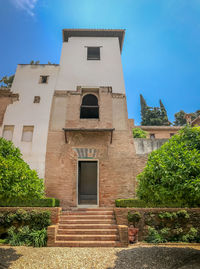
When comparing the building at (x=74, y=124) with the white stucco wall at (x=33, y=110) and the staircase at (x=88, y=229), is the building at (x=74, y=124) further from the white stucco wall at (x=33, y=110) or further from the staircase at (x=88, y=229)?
the staircase at (x=88, y=229)

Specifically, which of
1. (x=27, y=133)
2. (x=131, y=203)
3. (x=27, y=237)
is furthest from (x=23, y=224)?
(x=27, y=133)

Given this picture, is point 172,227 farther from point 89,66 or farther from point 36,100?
point 89,66

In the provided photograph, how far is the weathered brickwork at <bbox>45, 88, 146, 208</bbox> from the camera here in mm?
9289

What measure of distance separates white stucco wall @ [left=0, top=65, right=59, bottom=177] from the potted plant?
526 centimetres

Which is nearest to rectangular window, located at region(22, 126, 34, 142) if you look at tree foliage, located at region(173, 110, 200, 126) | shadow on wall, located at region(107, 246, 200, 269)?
shadow on wall, located at region(107, 246, 200, 269)

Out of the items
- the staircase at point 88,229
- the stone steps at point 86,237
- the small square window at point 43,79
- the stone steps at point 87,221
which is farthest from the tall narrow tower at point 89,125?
the stone steps at point 86,237

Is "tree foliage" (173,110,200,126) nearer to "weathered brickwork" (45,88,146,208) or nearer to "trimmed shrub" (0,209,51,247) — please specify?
"weathered brickwork" (45,88,146,208)

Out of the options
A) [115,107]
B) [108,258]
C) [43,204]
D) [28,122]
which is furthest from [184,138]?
[28,122]

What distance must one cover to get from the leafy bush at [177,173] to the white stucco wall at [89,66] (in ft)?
26.6

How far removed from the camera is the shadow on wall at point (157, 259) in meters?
4.20

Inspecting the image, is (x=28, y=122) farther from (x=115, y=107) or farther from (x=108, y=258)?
(x=108, y=258)

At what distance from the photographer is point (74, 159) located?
9836mm

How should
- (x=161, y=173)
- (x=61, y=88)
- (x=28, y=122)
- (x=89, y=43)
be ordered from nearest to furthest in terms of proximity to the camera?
(x=161, y=173), (x=28, y=122), (x=61, y=88), (x=89, y=43)

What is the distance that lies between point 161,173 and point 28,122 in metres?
9.04
